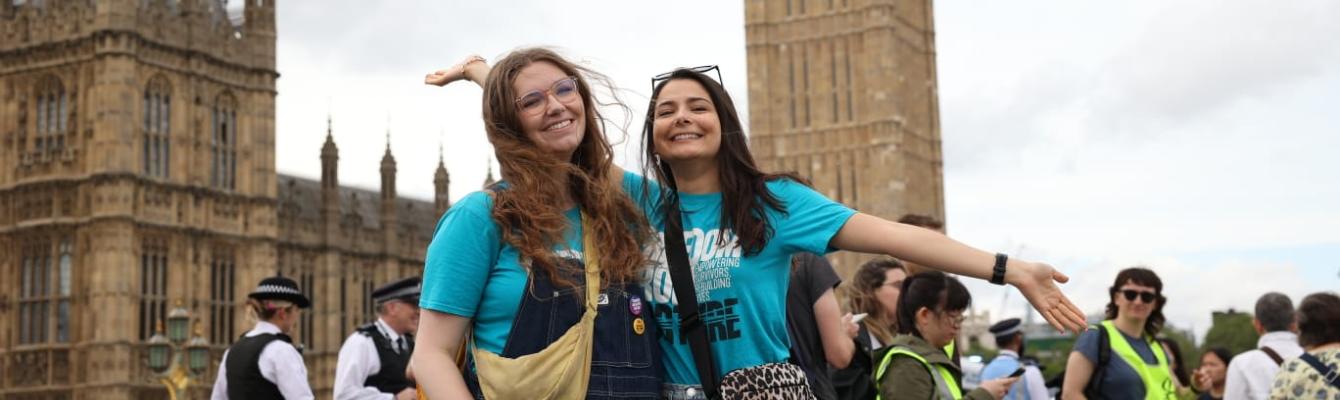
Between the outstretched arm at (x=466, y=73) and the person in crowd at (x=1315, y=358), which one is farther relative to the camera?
the person in crowd at (x=1315, y=358)

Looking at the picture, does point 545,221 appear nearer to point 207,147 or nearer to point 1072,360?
point 1072,360

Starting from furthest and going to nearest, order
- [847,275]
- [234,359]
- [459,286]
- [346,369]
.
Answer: [847,275], [346,369], [234,359], [459,286]

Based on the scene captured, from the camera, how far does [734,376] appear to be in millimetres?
3111

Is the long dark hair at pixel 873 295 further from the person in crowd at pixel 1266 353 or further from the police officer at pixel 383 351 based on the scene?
the police officer at pixel 383 351

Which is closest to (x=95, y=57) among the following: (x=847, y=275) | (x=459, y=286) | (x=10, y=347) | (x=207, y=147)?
(x=207, y=147)

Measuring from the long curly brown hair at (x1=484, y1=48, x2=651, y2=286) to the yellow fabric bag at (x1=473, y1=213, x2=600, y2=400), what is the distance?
0.36ft

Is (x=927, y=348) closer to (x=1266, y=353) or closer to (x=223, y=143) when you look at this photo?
(x=1266, y=353)

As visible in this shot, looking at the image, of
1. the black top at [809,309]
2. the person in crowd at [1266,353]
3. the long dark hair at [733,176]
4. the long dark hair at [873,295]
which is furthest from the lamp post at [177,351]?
the long dark hair at [733,176]

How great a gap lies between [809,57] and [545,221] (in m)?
45.6

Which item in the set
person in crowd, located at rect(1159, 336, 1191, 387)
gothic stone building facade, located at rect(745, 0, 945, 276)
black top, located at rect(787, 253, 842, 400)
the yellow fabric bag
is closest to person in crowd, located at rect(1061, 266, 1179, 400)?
black top, located at rect(787, 253, 842, 400)

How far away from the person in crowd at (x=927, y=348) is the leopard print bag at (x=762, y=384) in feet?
5.66

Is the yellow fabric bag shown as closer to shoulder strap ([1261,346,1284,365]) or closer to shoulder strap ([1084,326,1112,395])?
Answer: shoulder strap ([1084,326,1112,395])

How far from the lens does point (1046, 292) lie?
111 inches

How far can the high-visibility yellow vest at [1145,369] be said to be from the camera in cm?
604
